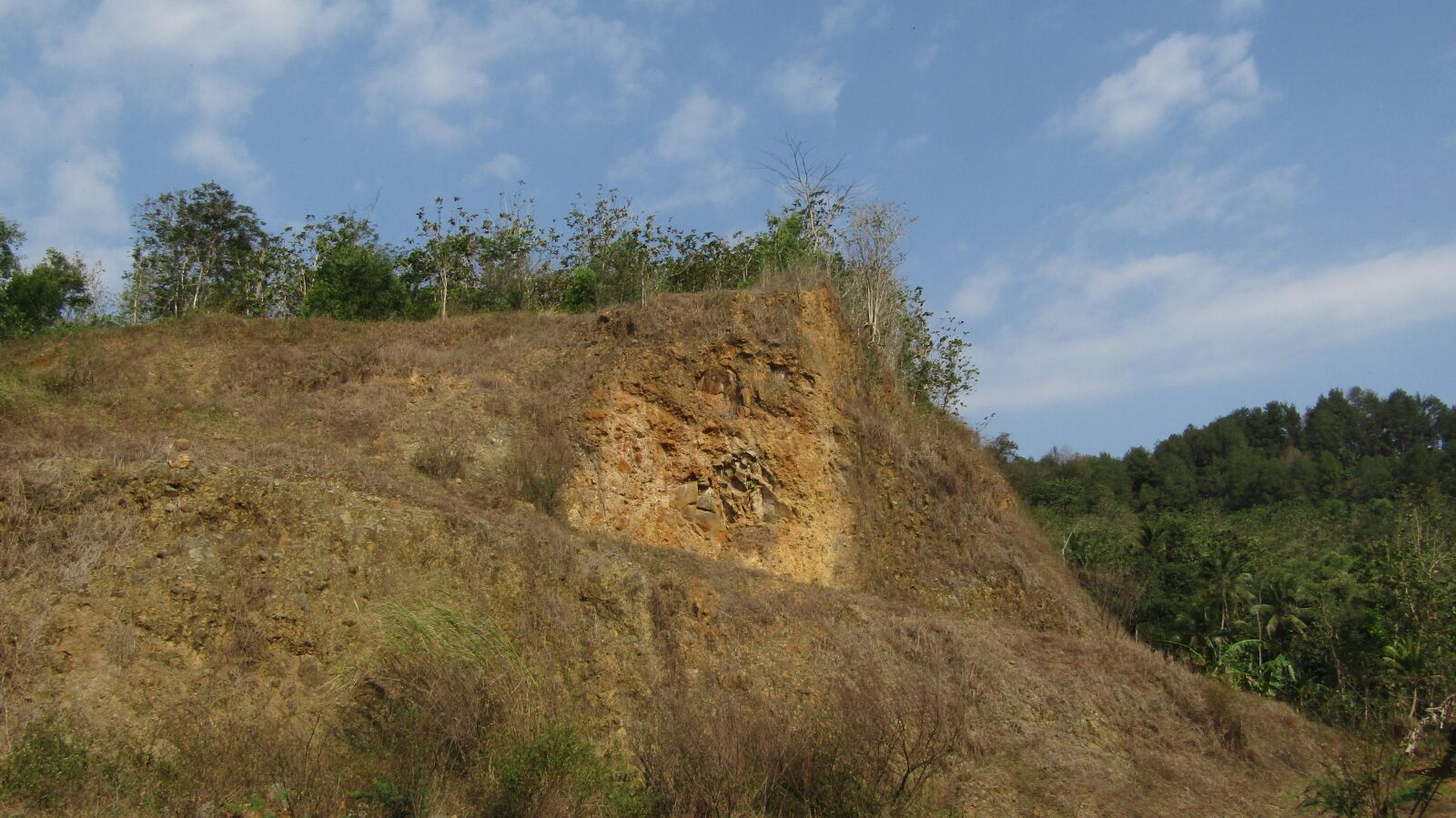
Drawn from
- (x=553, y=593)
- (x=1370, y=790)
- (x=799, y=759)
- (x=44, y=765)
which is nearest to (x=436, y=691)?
(x=553, y=593)

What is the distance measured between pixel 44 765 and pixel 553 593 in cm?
540

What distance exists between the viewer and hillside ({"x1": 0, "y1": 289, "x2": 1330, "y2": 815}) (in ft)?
31.9

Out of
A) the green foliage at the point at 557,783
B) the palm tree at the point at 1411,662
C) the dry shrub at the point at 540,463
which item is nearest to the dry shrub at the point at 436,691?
the green foliage at the point at 557,783

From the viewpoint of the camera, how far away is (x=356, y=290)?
83.1 ft

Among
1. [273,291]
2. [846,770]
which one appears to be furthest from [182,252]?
[846,770]

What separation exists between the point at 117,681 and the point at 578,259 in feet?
74.6

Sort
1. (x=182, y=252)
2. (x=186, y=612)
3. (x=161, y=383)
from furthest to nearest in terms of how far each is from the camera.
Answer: (x=182, y=252) < (x=161, y=383) < (x=186, y=612)

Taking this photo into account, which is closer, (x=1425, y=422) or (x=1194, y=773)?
(x=1194, y=773)

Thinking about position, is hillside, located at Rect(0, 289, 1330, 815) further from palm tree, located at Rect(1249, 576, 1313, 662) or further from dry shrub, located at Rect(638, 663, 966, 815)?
palm tree, located at Rect(1249, 576, 1313, 662)

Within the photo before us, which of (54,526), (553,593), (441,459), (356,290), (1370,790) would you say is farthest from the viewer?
(356,290)

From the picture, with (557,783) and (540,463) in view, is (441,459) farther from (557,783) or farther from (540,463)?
(557,783)

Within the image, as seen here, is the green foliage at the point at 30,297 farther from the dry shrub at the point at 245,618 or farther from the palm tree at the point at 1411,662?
the palm tree at the point at 1411,662

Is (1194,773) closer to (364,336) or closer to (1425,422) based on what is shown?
(364,336)

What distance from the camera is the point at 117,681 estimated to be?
9.73m
